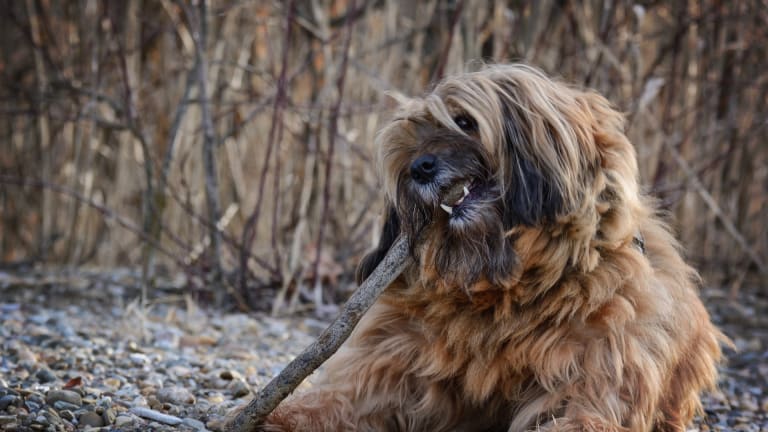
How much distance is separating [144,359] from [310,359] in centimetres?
158

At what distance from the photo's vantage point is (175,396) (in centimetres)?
354

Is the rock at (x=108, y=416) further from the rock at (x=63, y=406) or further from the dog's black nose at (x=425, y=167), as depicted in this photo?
the dog's black nose at (x=425, y=167)

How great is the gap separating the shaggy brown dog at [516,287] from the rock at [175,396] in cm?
48

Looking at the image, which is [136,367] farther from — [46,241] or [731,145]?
[731,145]

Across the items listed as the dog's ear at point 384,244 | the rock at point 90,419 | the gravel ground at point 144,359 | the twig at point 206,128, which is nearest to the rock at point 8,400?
the gravel ground at point 144,359

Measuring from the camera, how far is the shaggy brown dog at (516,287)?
9.91 ft

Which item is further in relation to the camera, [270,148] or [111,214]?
[111,214]

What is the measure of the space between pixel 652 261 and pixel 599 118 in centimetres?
55

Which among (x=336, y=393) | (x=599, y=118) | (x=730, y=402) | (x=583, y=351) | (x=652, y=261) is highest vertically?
(x=599, y=118)

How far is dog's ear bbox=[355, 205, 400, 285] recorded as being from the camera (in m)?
3.51

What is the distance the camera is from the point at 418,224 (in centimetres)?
324

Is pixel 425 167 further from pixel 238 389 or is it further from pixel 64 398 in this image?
pixel 64 398

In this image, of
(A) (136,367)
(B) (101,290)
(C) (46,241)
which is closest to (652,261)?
(A) (136,367)

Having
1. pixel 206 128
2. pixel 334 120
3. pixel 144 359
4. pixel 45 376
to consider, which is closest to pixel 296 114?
pixel 334 120
